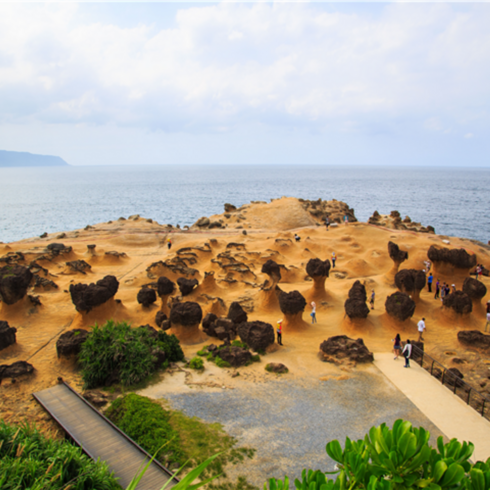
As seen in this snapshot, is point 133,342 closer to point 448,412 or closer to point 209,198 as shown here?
point 448,412

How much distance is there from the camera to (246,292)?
32.2 m

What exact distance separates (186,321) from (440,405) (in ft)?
45.7

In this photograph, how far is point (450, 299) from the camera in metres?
25.7

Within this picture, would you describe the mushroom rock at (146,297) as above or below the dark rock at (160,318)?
above

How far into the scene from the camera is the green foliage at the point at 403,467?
18.5 ft

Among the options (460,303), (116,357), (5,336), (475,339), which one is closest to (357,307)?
(475,339)

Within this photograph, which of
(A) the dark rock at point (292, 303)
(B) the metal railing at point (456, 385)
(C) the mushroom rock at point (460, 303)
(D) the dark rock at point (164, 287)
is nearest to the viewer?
(B) the metal railing at point (456, 385)

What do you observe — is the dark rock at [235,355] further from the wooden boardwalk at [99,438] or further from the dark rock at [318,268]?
the dark rock at [318,268]

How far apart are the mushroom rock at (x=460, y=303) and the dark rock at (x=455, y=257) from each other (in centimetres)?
699

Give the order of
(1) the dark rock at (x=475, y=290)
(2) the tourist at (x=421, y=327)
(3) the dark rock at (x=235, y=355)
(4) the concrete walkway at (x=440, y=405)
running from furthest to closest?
(1) the dark rock at (x=475, y=290)
(2) the tourist at (x=421, y=327)
(3) the dark rock at (x=235, y=355)
(4) the concrete walkway at (x=440, y=405)

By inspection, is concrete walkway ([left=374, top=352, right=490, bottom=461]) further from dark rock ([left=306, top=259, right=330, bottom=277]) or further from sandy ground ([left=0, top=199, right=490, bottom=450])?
dark rock ([left=306, top=259, right=330, bottom=277])

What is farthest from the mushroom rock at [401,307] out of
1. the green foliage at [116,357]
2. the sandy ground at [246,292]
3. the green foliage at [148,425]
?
the green foliage at [148,425]

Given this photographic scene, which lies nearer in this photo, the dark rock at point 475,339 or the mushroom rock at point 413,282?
the dark rock at point 475,339

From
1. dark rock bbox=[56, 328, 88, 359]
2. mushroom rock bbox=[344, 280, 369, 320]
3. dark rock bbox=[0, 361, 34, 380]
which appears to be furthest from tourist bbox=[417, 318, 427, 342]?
dark rock bbox=[0, 361, 34, 380]
